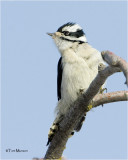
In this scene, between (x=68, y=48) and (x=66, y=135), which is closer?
(x=66, y=135)

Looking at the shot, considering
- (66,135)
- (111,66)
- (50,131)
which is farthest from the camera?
(50,131)

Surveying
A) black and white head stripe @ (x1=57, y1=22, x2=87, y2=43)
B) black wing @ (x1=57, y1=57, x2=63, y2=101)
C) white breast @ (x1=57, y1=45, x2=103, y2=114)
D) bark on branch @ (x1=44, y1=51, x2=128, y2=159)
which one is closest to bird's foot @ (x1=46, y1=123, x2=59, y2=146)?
bark on branch @ (x1=44, y1=51, x2=128, y2=159)

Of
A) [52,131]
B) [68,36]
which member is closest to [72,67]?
[68,36]

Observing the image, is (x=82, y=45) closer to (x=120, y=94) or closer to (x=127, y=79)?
(x=120, y=94)

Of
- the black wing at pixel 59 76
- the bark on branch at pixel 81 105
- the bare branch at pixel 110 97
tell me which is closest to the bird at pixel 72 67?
the black wing at pixel 59 76

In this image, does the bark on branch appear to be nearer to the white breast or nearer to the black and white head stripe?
the white breast

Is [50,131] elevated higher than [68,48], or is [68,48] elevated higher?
[68,48]

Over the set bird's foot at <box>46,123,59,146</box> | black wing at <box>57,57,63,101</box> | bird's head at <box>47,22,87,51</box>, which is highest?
bird's head at <box>47,22,87,51</box>

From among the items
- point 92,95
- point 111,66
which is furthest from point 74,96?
point 111,66

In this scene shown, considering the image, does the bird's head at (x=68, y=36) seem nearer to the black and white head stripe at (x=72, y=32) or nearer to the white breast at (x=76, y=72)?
the black and white head stripe at (x=72, y=32)

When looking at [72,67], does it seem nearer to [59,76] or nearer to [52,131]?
[59,76]
